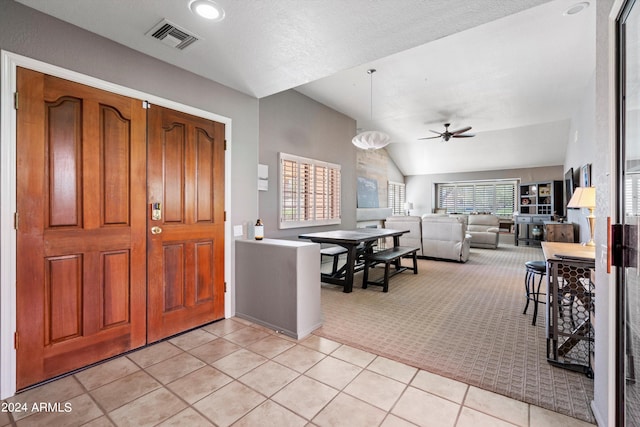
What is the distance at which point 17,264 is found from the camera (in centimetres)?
188

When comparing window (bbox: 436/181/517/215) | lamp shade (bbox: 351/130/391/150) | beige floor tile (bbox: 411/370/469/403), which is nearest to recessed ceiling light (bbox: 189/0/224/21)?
beige floor tile (bbox: 411/370/469/403)

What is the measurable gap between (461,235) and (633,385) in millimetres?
4994

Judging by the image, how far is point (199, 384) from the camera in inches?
78.0

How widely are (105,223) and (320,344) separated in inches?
79.0

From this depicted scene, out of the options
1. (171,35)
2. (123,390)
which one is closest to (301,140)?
(171,35)

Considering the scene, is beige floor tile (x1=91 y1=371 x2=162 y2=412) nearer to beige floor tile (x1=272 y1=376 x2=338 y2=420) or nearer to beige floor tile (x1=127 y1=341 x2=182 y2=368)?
beige floor tile (x1=127 y1=341 x2=182 y2=368)

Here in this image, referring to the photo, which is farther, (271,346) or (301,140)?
(301,140)

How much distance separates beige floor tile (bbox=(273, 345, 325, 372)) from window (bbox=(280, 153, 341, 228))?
2.71m

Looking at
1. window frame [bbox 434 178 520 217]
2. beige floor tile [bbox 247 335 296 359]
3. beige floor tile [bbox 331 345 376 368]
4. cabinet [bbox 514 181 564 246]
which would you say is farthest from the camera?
window frame [bbox 434 178 520 217]

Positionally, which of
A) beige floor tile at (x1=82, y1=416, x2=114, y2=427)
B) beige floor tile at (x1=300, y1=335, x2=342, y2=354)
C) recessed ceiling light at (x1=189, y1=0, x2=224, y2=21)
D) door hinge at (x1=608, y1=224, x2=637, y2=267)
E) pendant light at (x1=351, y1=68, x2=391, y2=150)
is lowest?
beige floor tile at (x1=82, y1=416, x2=114, y2=427)

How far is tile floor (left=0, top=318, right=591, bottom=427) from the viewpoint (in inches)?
64.8

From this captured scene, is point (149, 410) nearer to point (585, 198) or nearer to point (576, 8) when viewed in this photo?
point (585, 198)

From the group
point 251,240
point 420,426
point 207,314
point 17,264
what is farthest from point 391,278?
point 17,264

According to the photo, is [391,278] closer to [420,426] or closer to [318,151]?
[318,151]
